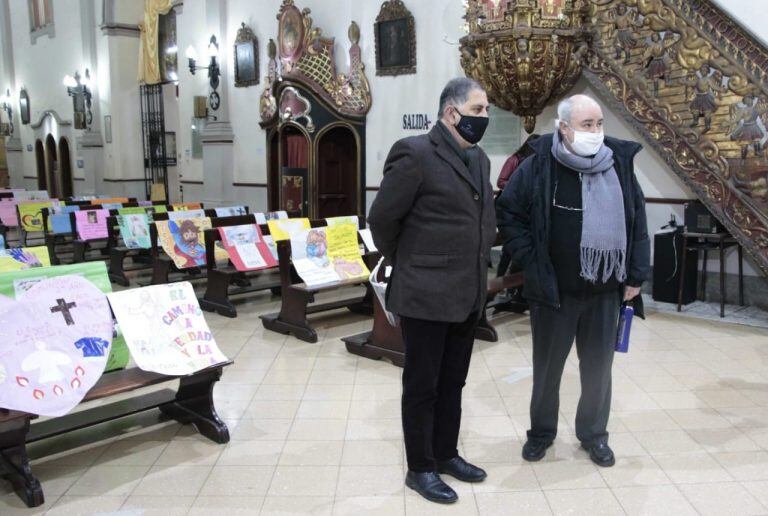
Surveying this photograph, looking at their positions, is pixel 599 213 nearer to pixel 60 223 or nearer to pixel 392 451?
pixel 392 451

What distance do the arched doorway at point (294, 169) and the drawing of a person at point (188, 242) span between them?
345cm

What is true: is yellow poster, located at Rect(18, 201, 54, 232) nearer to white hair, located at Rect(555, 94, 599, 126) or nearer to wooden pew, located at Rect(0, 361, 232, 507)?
wooden pew, located at Rect(0, 361, 232, 507)

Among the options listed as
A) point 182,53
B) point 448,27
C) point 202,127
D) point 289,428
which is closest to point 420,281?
point 289,428

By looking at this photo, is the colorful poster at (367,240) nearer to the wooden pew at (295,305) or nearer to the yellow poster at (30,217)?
the wooden pew at (295,305)

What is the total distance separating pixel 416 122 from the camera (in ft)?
30.3

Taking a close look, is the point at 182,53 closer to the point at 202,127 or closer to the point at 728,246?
the point at 202,127

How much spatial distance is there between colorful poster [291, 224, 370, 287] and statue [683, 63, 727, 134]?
340cm

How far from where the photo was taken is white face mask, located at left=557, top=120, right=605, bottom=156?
9.37 feet

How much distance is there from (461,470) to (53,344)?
201 cm

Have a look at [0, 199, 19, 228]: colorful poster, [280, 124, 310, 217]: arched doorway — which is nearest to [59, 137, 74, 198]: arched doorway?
[0, 199, 19, 228]: colorful poster

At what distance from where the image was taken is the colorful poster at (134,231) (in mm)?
8057

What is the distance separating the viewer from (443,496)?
9.29 feet

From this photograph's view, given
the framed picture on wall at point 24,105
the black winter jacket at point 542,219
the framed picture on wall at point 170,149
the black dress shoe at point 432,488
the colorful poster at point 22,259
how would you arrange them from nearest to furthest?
the black dress shoe at point 432,488
the black winter jacket at point 542,219
the colorful poster at point 22,259
the framed picture on wall at point 170,149
the framed picture on wall at point 24,105

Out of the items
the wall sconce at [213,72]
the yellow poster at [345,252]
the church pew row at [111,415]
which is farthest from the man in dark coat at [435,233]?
the wall sconce at [213,72]
